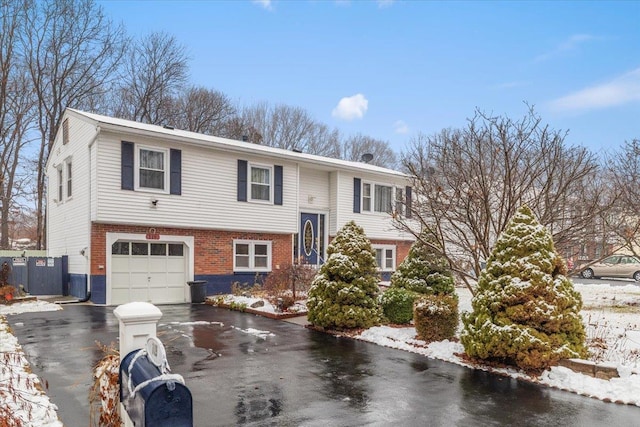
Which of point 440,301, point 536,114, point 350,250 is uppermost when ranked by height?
point 536,114

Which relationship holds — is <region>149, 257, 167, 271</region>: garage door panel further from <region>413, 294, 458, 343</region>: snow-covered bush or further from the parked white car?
the parked white car

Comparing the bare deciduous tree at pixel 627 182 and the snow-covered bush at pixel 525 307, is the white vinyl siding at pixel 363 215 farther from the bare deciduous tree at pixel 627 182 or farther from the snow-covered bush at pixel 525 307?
the snow-covered bush at pixel 525 307

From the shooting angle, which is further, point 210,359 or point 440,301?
point 440,301

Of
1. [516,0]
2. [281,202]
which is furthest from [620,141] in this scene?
[281,202]

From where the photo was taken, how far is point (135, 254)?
51.8 feet

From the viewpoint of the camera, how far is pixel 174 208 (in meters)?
16.0

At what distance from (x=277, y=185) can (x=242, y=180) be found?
147 centimetres

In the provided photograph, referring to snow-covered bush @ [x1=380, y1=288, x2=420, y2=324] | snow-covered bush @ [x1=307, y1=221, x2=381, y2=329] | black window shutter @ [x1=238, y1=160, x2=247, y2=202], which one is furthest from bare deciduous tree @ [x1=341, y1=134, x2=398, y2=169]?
snow-covered bush @ [x1=380, y1=288, x2=420, y2=324]

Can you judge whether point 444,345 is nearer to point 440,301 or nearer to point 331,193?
point 440,301

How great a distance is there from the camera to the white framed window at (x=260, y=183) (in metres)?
18.1

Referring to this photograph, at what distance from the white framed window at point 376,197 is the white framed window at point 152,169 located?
9.14 meters

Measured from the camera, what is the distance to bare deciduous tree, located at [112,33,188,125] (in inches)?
1257

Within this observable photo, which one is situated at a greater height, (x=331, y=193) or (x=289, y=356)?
(x=331, y=193)

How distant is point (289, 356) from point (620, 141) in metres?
14.5
